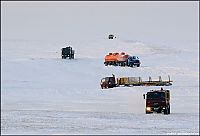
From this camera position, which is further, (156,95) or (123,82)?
→ (123,82)

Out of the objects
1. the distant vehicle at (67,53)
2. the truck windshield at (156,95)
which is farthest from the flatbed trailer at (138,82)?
the distant vehicle at (67,53)

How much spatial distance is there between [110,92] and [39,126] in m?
16.1

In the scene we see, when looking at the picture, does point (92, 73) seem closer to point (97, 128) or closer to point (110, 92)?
point (110, 92)

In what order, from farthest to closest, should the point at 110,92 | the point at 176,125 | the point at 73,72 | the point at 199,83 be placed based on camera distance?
the point at 73,72
the point at 199,83
the point at 110,92
the point at 176,125

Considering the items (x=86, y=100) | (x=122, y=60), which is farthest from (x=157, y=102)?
(x=122, y=60)

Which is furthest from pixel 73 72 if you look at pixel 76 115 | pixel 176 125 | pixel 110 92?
pixel 176 125

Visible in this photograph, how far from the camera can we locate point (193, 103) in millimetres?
34906

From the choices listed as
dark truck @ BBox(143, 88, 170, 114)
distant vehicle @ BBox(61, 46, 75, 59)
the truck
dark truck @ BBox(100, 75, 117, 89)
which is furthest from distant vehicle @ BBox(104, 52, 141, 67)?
dark truck @ BBox(143, 88, 170, 114)

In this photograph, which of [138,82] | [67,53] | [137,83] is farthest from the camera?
[67,53]

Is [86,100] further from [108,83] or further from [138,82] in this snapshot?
[138,82]

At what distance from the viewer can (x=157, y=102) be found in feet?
99.1

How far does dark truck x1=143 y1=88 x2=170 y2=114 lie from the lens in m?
30.0

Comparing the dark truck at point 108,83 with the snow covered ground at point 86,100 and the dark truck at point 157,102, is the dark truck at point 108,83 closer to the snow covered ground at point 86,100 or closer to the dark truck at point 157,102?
the snow covered ground at point 86,100

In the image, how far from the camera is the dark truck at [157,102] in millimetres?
29984
